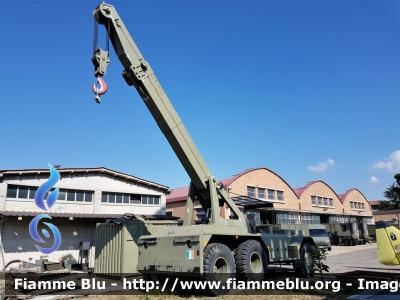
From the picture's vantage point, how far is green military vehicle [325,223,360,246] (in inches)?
1383

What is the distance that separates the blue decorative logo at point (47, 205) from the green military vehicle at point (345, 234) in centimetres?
2893

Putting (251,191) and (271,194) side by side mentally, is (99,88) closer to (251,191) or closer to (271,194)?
(251,191)

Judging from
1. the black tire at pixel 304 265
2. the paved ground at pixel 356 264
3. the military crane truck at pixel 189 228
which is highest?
the military crane truck at pixel 189 228

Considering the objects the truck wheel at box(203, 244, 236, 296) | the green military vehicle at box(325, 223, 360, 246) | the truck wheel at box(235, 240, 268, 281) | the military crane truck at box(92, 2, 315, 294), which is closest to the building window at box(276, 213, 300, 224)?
the green military vehicle at box(325, 223, 360, 246)

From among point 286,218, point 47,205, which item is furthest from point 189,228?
point 286,218

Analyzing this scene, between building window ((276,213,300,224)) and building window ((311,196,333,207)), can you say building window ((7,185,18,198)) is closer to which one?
building window ((276,213,300,224))

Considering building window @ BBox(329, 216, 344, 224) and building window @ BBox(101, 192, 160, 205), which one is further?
building window @ BBox(329, 216, 344, 224)

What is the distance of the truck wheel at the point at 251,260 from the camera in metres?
9.55

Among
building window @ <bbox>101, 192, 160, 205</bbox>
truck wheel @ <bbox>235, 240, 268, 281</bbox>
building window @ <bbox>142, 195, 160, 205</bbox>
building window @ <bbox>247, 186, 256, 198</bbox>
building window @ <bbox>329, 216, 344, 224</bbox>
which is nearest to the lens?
truck wheel @ <bbox>235, 240, 268, 281</bbox>

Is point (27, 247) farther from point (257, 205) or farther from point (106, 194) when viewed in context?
point (257, 205)

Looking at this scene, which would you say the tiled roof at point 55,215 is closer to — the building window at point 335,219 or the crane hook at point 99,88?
the crane hook at point 99,88

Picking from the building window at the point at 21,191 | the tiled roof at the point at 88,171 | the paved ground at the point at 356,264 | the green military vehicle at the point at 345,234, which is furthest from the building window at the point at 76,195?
the green military vehicle at the point at 345,234

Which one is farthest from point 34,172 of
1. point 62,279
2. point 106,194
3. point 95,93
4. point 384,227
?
point 384,227

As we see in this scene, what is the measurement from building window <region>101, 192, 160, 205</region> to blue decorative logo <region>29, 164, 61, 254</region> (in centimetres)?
320
